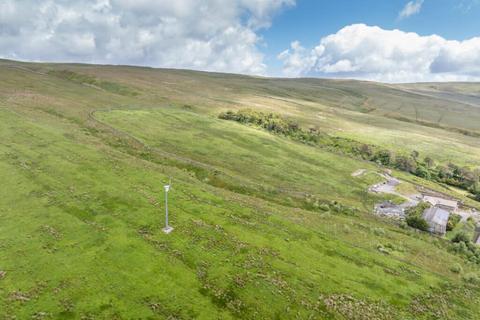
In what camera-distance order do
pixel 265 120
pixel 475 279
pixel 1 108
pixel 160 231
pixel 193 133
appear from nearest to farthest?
pixel 160 231 < pixel 475 279 < pixel 1 108 < pixel 193 133 < pixel 265 120

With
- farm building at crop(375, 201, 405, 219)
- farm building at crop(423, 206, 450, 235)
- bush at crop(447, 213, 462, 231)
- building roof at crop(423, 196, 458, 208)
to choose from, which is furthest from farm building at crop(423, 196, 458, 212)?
farm building at crop(375, 201, 405, 219)

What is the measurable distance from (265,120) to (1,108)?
289 feet

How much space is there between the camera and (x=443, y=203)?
75188 mm

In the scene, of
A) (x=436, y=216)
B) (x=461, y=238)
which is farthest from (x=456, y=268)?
(x=436, y=216)

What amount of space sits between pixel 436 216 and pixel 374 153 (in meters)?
54.3

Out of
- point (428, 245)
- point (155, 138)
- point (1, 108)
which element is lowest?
point (428, 245)

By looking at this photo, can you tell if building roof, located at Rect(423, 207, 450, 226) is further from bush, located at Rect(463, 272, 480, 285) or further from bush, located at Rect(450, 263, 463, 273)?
bush, located at Rect(463, 272, 480, 285)

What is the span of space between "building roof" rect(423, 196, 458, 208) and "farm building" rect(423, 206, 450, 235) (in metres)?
11.2

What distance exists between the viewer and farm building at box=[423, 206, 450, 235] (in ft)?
190

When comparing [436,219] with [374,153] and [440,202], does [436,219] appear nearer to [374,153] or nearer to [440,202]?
[440,202]

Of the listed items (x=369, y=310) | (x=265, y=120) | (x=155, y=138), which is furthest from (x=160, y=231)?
(x=265, y=120)

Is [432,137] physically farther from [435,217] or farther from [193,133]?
[193,133]

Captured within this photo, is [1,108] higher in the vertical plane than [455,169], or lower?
higher

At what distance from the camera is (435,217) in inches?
2399
